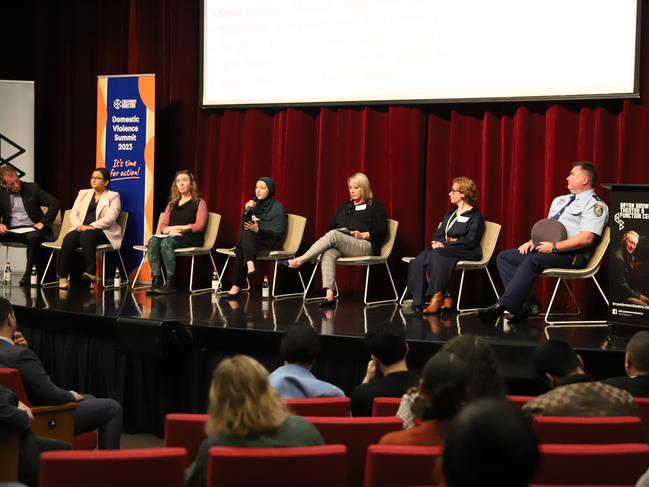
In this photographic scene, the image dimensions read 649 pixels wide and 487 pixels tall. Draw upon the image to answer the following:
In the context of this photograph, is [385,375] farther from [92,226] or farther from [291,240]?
[92,226]

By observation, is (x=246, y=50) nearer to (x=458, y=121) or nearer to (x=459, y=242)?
(x=458, y=121)

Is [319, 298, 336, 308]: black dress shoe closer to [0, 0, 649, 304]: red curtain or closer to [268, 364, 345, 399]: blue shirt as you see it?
[0, 0, 649, 304]: red curtain

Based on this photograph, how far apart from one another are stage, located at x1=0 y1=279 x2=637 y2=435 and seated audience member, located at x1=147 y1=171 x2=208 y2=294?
0.78 m

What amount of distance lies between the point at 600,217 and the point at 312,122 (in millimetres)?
2937

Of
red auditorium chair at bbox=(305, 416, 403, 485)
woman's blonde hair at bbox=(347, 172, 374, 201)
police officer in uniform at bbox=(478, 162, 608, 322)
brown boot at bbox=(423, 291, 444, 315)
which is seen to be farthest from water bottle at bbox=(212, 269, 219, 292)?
red auditorium chair at bbox=(305, 416, 403, 485)

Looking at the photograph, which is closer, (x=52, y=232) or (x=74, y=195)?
(x=52, y=232)

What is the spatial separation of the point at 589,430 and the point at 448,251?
3.73 m

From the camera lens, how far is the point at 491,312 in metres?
5.82

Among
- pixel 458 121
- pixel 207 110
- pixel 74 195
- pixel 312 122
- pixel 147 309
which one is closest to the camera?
pixel 147 309

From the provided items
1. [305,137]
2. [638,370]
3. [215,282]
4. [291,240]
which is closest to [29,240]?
[215,282]

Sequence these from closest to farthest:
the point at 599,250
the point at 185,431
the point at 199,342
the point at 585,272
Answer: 1. the point at 185,431
2. the point at 199,342
3. the point at 585,272
4. the point at 599,250

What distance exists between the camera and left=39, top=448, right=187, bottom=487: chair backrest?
7.31 feet

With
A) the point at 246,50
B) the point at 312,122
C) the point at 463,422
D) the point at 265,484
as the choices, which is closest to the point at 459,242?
the point at 312,122

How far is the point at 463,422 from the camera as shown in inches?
53.6
